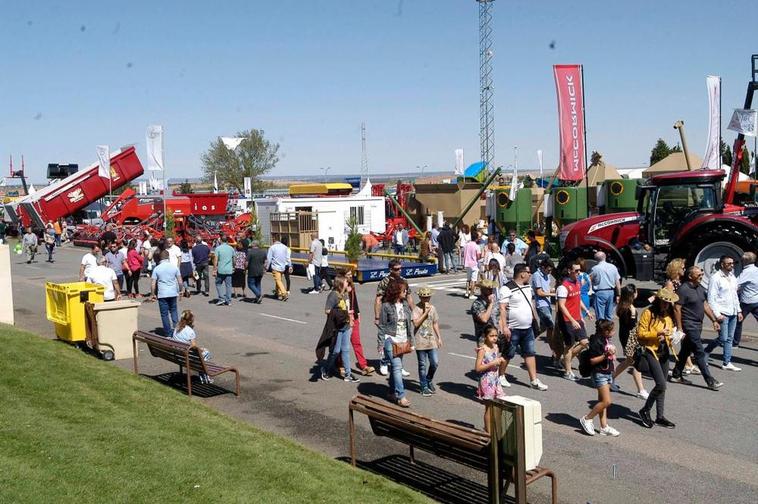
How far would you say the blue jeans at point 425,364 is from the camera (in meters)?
10.2

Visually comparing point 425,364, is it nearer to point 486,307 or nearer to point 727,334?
point 486,307

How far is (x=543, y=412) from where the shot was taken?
9711 mm

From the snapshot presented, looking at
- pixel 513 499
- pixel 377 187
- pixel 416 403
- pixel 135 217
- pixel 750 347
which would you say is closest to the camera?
pixel 513 499

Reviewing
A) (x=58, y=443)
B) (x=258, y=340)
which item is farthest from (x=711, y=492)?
(x=258, y=340)

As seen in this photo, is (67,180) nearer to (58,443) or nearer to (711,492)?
(58,443)

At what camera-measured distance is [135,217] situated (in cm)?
4244

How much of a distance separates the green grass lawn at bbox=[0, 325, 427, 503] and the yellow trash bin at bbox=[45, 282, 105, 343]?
2894mm

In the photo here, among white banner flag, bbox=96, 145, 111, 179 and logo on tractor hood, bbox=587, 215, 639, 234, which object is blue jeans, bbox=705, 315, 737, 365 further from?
white banner flag, bbox=96, 145, 111, 179

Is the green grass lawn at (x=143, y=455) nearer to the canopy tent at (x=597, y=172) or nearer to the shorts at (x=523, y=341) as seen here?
the shorts at (x=523, y=341)

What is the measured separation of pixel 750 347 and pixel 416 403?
6.43m

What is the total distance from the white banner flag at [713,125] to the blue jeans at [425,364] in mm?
15915

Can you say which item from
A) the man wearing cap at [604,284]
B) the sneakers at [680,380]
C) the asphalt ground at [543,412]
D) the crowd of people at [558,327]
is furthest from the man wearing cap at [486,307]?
the man wearing cap at [604,284]

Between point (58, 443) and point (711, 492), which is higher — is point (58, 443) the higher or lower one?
the higher one

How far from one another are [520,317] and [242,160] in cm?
6447
